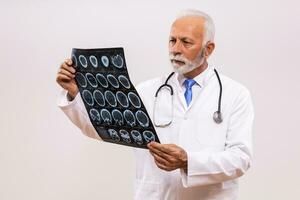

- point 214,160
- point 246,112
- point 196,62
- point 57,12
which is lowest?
point 214,160

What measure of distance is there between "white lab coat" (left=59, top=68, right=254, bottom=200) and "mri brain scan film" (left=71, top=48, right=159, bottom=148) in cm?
11

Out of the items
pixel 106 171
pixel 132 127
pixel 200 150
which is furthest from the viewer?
pixel 106 171

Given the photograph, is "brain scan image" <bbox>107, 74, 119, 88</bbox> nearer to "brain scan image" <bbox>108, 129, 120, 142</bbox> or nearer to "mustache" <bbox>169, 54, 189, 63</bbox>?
"brain scan image" <bbox>108, 129, 120, 142</bbox>

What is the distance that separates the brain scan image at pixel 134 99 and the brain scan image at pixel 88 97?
0.16 metres

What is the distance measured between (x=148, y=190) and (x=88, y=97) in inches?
14.7

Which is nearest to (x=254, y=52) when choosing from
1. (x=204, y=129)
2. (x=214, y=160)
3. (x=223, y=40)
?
(x=223, y=40)

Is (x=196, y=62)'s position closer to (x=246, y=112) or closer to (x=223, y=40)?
(x=246, y=112)

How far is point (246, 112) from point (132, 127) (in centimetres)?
40

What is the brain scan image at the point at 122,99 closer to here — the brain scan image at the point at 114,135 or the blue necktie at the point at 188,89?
the brain scan image at the point at 114,135

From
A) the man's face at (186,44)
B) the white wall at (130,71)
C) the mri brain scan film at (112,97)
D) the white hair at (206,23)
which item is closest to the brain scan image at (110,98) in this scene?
the mri brain scan film at (112,97)

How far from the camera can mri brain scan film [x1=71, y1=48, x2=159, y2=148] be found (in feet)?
4.69

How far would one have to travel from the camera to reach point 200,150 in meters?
1.58

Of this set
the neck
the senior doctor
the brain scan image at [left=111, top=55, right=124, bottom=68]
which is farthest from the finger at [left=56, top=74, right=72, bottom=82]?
the neck

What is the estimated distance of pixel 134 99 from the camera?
1436mm
